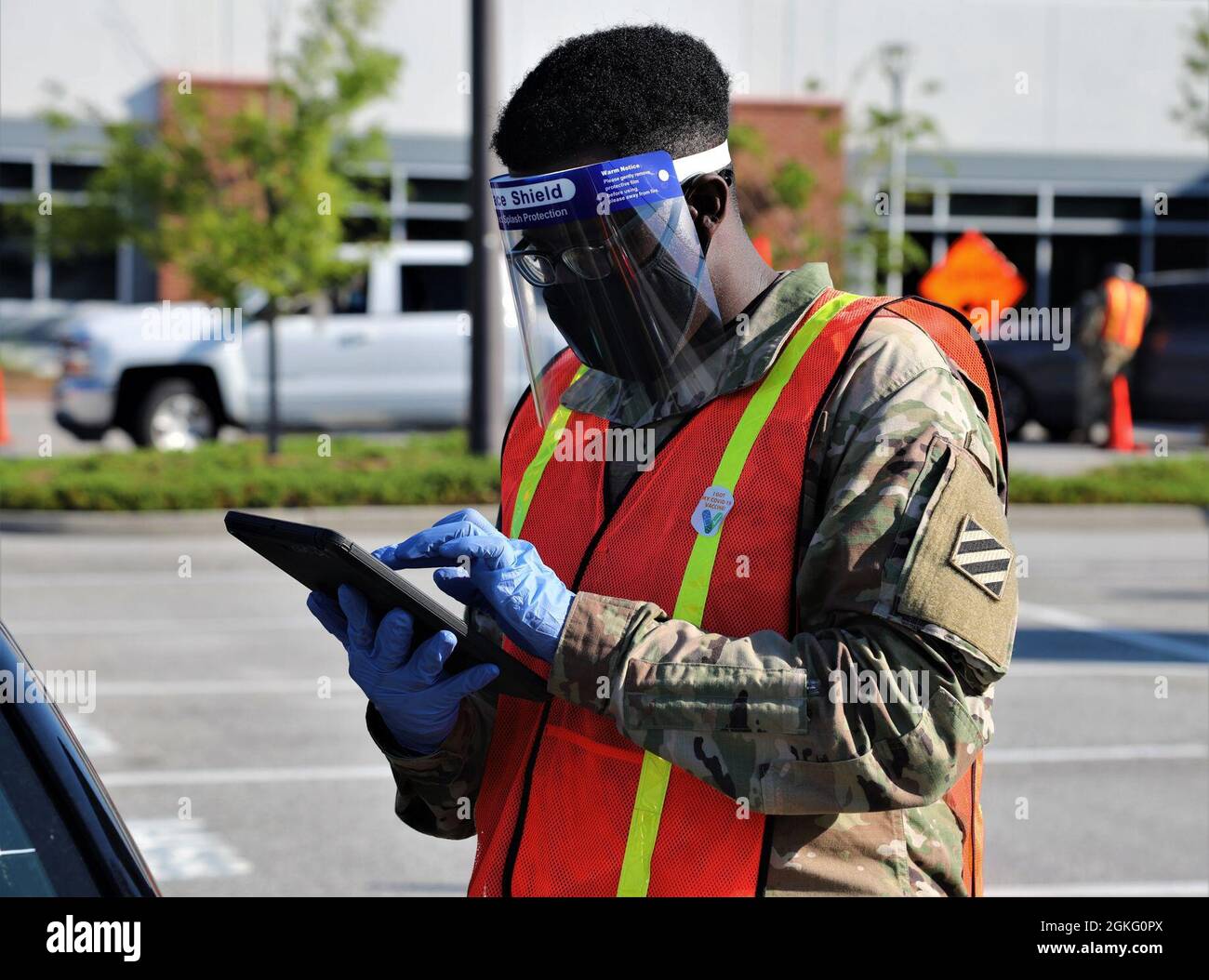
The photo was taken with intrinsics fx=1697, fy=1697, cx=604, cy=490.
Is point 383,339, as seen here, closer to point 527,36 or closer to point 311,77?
point 311,77

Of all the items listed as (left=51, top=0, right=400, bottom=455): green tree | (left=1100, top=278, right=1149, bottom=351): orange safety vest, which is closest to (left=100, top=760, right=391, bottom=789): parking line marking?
(left=51, top=0, right=400, bottom=455): green tree

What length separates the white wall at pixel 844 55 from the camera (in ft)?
91.5

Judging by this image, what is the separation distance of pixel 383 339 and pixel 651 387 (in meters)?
17.0

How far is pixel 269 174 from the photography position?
16734 mm

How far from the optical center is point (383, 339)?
18.9 m

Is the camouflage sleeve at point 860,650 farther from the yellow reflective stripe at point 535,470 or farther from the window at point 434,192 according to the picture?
the window at point 434,192

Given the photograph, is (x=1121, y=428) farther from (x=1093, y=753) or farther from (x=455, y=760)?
(x=455, y=760)

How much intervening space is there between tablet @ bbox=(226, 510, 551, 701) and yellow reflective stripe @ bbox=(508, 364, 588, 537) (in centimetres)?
31

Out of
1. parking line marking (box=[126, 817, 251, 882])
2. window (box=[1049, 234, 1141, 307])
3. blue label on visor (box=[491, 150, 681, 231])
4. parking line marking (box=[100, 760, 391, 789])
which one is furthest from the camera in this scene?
window (box=[1049, 234, 1141, 307])

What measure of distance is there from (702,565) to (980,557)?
0.33 metres

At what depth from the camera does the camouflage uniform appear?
1.89 meters

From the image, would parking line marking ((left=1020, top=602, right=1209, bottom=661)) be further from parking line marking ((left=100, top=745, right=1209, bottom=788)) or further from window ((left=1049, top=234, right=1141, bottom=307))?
window ((left=1049, top=234, right=1141, bottom=307))

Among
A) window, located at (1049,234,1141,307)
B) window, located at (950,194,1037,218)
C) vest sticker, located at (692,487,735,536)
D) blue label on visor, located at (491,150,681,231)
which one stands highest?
window, located at (950,194,1037,218)

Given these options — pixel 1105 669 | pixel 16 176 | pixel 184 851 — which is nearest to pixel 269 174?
pixel 1105 669
